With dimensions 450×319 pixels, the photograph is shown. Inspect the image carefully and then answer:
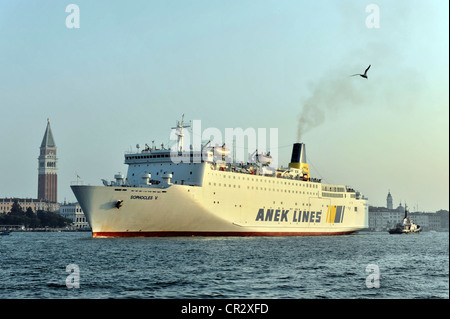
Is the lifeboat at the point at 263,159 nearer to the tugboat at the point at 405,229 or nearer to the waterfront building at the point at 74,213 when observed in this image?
the tugboat at the point at 405,229

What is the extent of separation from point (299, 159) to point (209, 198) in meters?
21.6

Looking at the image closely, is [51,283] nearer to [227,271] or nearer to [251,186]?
[227,271]

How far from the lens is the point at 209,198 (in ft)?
169

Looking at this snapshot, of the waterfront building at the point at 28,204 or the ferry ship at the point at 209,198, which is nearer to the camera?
the ferry ship at the point at 209,198

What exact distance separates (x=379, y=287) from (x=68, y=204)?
17064 centimetres

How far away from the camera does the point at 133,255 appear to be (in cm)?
3184

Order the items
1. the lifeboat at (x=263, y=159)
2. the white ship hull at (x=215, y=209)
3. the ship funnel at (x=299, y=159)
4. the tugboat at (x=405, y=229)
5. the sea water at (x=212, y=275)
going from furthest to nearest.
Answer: the tugboat at (x=405, y=229) < the ship funnel at (x=299, y=159) < the lifeboat at (x=263, y=159) < the white ship hull at (x=215, y=209) < the sea water at (x=212, y=275)

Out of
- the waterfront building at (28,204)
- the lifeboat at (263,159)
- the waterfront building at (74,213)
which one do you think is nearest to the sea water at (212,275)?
the lifeboat at (263,159)

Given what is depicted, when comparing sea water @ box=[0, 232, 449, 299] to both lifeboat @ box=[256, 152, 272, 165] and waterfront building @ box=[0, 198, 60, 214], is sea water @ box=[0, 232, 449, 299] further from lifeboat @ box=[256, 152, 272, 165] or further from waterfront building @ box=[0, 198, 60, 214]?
waterfront building @ box=[0, 198, 60, 214]

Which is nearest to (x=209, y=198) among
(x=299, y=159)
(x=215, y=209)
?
A: (x=215, y=209)

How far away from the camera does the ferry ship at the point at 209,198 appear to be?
45688 millimetres

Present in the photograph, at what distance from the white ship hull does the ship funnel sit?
3.04 m
